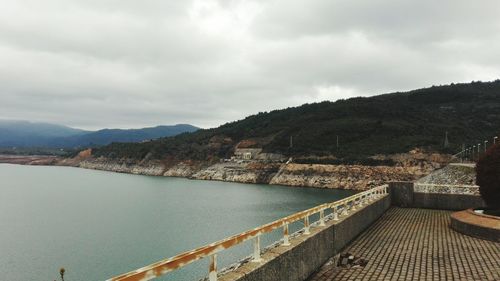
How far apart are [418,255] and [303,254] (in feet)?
13.5

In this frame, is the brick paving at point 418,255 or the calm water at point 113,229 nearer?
the brick paving at point 418,255

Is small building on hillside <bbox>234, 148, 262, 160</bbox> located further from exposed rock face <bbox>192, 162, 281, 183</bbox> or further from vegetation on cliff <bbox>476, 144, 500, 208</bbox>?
vegetation on cliff <bbox>476, 144, 500, 208</bbox>

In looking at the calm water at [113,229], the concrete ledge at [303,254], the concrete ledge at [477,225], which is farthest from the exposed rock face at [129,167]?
the concrete ledge at [303,254]

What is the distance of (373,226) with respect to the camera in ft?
55.0

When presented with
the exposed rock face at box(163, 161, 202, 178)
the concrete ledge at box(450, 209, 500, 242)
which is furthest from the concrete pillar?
the exposed rock face at box(163, 161, 202, 178)

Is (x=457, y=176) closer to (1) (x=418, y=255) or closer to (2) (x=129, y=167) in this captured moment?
(1) (x=418, y=255)

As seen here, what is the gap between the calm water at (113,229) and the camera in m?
26.0

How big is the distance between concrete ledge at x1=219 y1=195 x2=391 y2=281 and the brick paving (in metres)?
0.30

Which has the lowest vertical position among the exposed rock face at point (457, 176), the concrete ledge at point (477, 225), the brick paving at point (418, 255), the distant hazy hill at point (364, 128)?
the brick paving at point (418, 255)

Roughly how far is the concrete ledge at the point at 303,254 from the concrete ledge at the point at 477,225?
359cm

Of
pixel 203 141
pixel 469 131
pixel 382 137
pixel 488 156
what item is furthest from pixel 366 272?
pixel 203 141

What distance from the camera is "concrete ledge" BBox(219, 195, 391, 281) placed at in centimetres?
700

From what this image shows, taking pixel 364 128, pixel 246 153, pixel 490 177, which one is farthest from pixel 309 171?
pixel 490 177

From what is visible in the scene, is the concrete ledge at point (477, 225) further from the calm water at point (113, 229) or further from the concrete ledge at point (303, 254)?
the calm water at point (113, 229)
